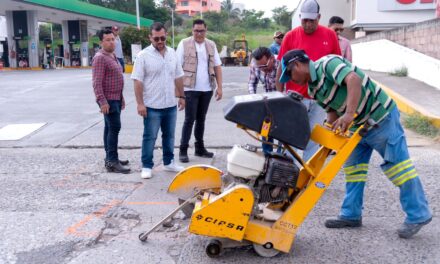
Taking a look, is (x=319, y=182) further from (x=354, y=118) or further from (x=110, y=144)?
(x=110, y=144)

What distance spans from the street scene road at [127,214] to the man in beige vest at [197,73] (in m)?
0.59

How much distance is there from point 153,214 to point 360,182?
195 cm

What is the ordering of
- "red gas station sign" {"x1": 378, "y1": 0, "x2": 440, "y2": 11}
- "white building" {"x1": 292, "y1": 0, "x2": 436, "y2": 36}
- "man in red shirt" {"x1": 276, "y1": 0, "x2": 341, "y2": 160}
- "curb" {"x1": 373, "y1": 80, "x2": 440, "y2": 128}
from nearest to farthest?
"man in red shirt" {"x1": 276, "y1": 0, "x2": 341, "y2": 160}, "curb" {"x1": 373, "y1": 80, "x2": 440, "y2": 128}, "red gas station sign" {"x1": 378, "y1": 0, "x2": 440, "y2": 11}, "white building" {"x1": 292, "y1": 0, "x2": 436, "y2": 36}

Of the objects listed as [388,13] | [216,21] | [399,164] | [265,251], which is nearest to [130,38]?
[388,13]

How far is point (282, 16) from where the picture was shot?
280 feet

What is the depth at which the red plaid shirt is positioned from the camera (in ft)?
19.4

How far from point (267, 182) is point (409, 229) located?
138 centimetres

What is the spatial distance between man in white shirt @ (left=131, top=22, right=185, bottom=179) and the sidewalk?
5234 mm

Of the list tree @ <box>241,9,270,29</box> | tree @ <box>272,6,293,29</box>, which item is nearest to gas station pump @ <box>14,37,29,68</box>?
tree @ <box>272,6,293,29</box>

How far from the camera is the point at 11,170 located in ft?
20.9


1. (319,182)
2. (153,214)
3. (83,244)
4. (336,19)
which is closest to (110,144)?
(153,214)

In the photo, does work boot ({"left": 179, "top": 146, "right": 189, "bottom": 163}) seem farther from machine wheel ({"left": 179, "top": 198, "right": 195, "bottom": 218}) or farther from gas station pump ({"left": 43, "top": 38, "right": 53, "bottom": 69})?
gas station pump ({"left": 43, "top": 38, "right": 53, "bottom": 69})

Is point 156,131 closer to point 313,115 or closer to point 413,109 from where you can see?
point 313,115

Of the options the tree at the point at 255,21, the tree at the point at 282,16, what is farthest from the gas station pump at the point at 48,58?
the tree at the point at 255,21
